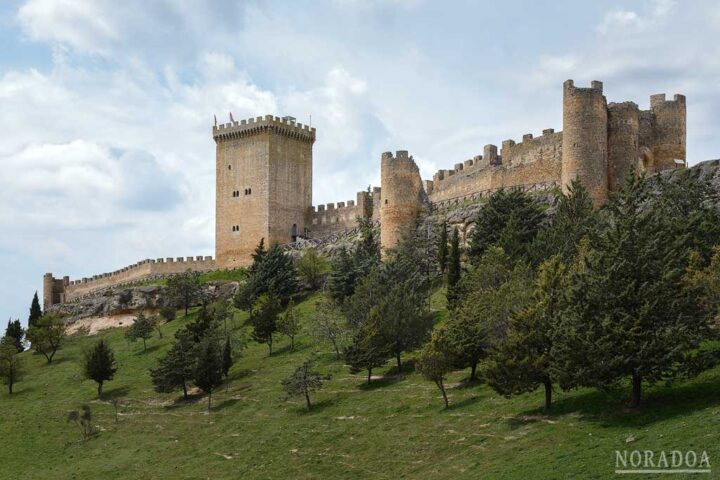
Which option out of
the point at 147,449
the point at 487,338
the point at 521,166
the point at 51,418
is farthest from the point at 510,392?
the point at 521,166

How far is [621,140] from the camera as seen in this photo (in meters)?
59.8

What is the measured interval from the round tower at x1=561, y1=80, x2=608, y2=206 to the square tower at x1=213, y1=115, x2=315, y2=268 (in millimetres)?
33151

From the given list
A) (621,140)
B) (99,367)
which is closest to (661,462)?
(621,140)

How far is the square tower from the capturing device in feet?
279

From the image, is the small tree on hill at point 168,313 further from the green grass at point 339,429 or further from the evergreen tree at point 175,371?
the evergreen tree at point 175,371

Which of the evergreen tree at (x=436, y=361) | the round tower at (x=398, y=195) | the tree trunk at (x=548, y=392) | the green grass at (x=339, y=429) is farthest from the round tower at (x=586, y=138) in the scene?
the tree trunk at (x=548, y=392)

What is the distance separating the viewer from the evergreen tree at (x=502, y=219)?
190 ft

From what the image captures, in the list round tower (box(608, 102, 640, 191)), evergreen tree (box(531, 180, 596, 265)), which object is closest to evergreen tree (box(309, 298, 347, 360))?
evergreen tree (box(531, 180, 596, 265))

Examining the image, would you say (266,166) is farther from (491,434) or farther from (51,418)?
(491,434)

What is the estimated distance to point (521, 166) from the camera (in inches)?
2613

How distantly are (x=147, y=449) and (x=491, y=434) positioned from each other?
17506mm

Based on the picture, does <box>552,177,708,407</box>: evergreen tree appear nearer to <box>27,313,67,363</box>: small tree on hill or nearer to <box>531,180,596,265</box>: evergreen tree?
<box>531,180,596,265</box>: evergreen tree

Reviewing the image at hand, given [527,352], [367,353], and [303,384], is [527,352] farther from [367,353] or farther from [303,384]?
[303,384]

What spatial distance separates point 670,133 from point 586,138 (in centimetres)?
637
